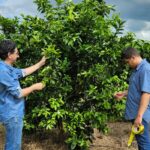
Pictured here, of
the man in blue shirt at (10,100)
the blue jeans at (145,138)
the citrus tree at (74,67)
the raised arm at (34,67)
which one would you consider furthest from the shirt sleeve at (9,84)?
the blue jeans at (145,138)

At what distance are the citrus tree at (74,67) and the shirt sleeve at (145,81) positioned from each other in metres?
1.23

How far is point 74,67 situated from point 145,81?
6.22ft

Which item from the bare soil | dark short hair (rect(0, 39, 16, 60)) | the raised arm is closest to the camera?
dark short hair (rect(0, 39, 16, 60))

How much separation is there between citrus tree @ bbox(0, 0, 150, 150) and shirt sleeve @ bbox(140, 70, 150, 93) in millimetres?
1231

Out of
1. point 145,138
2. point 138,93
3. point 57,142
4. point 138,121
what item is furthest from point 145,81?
point 57,142

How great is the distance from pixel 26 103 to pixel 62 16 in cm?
156

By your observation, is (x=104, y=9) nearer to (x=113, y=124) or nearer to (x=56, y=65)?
(x=56, y=65)

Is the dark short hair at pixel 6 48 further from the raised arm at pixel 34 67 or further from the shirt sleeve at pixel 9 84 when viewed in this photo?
the raised arm at pixel 34 67

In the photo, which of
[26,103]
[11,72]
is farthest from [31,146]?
[11,72]

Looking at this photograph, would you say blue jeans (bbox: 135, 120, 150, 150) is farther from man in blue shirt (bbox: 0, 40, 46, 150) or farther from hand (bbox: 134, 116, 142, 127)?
man in blue shirt (bbox: 0, 40, 46, 150)

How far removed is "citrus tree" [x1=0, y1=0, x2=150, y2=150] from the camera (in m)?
7.44

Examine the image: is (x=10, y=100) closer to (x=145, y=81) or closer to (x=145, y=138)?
(x=145, y=81)

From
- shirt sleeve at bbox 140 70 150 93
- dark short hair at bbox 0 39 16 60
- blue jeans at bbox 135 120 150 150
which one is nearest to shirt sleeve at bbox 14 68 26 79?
dark short hair at bbox 0 39 16 60

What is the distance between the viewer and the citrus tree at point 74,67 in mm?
7438
